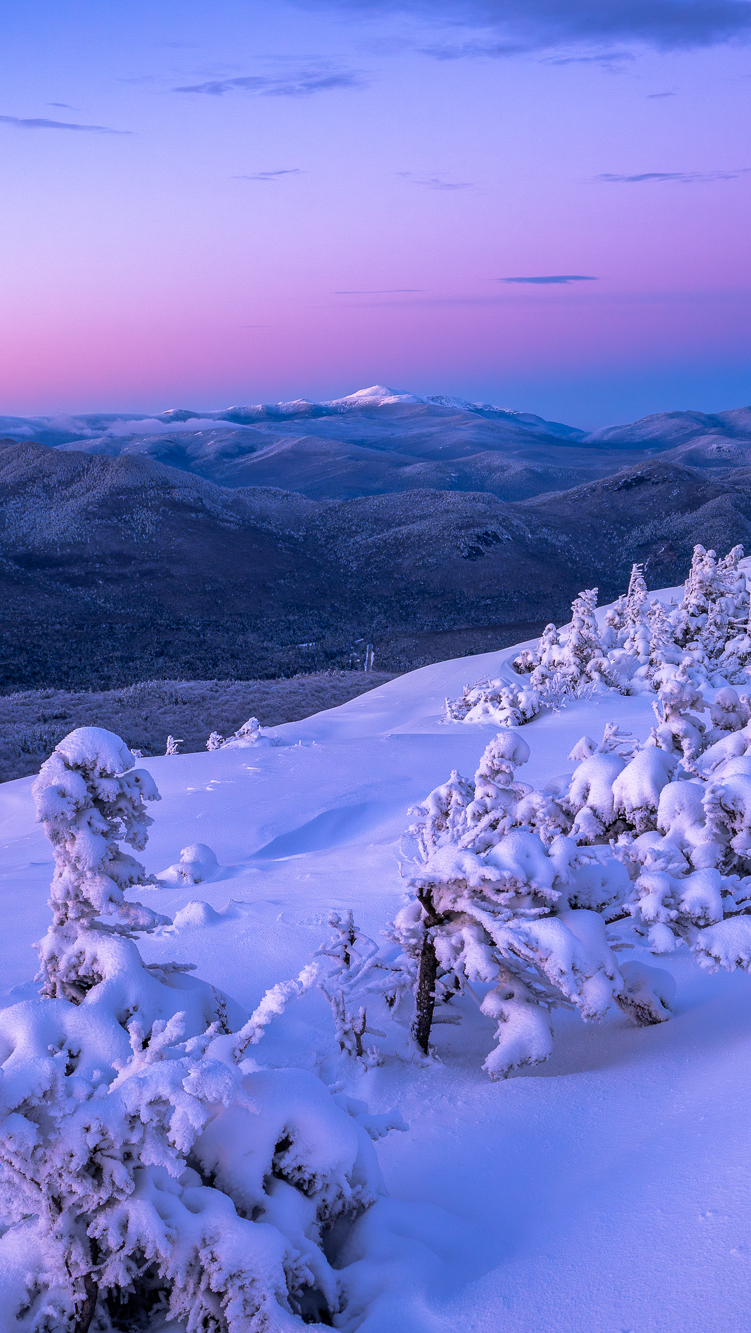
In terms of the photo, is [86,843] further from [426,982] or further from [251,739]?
[251,739]

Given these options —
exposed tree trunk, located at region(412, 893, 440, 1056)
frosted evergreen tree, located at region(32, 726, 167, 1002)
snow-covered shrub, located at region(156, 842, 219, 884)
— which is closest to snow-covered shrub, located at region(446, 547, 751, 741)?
snow-covered shrub, located at region(156, 842, 219, 884)

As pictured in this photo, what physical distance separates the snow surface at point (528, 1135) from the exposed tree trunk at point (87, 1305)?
80 centimetres

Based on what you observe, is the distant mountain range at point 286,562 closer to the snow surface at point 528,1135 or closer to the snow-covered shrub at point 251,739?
the snow-covered shrub at point 251,739

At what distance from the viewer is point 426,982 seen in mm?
4418

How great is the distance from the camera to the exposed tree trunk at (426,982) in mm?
4348

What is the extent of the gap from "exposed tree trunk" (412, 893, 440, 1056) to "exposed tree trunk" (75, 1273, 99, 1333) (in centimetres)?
209

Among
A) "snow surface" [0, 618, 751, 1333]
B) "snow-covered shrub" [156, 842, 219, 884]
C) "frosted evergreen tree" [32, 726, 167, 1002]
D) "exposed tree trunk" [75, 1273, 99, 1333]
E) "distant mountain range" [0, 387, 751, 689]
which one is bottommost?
"distant mountain range" [0, 387, 751, 689]

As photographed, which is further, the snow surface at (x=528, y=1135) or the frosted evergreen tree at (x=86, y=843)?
the frosted evergreen tree at (x=86, y=843)

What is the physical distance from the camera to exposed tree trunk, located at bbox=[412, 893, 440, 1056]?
4.35 m

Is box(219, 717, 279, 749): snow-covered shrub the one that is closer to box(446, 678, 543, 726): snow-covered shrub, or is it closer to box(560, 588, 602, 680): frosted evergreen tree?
box(446, 678, 543, 726): snow-covered shrub

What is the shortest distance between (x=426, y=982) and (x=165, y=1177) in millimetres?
1953

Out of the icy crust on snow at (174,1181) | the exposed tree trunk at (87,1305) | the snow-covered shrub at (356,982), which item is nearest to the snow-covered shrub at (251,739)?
the snow-covered shrub at (356,982)

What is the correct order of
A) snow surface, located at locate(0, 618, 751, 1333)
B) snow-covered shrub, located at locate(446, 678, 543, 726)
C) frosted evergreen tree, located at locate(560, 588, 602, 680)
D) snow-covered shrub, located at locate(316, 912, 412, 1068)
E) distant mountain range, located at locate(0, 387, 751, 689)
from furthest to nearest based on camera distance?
1. distant mountain range, located at locate(0, 387, 751, 689)
2. frosted evergreen tree, located at locate(560, 588, 602, 680)
3. snow-covered shrub, located at locate(446, 678, 543, 726)
4. snow-covered shrub, located at locate(316, 912, 412, 1068)
5. snow surface, located at locate(0, 618, 751, 1333)

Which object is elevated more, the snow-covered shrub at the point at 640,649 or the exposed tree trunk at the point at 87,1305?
the exposed tree trunk at the point at 87,1305
